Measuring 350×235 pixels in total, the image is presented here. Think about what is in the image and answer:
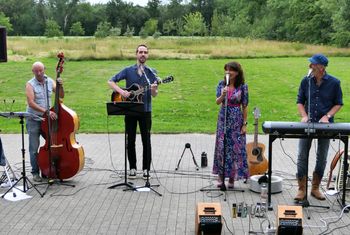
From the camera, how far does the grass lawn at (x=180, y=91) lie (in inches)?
563

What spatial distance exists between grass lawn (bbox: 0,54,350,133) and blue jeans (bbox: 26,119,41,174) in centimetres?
481

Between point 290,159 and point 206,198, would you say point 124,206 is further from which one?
point 290,159

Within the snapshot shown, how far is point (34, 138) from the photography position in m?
7.97

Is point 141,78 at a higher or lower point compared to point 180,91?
higher

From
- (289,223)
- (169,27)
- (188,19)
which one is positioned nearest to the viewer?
(289,223)

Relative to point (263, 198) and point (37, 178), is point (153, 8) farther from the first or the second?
point (263, 198)

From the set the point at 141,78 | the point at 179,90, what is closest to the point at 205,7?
the point at 179,90

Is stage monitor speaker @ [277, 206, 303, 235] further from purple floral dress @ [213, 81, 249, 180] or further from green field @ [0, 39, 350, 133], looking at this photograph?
green field @ [0, 39, 350, 133]

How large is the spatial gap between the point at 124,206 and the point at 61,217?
34.3 inches

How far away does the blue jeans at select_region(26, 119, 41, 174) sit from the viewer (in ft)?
25.9

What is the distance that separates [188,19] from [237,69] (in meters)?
59.8

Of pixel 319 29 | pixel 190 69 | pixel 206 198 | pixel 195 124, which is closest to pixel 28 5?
pixel 319 29

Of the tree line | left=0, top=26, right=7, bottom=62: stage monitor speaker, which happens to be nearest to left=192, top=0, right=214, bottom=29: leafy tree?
the tree line

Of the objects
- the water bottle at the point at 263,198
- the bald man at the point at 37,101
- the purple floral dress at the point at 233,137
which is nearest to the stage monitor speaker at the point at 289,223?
the water bottle at the point at 263,198
